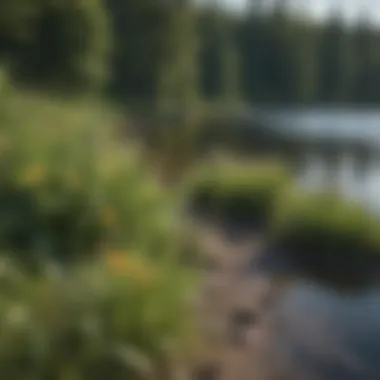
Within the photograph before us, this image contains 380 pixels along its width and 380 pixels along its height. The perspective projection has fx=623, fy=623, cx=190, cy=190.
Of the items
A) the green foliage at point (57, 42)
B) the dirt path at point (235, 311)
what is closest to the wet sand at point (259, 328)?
the dirt path at point (235, 311)

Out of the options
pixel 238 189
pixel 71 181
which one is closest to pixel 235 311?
pixel 238 189

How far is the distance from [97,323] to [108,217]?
0.19m

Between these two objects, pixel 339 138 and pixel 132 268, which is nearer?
pixel 132 268

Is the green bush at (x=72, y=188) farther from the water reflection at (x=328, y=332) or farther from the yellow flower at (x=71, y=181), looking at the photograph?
the water reflection at (x=328, y=332)

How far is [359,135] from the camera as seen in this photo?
84 centimetres

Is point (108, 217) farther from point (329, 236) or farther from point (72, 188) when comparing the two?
point (329, 236)

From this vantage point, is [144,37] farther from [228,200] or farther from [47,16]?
[228,200]

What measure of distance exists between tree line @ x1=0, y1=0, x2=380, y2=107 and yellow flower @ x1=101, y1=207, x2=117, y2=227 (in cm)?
15

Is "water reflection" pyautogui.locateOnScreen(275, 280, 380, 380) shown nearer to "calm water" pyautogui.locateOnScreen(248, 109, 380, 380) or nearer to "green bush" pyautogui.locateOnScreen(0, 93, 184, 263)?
"calm water" pyautogui.locateOnScreen(248, 109, 380, 380)

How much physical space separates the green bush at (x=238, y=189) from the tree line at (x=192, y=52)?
3.6 inches

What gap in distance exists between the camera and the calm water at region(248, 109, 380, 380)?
2.45 feet

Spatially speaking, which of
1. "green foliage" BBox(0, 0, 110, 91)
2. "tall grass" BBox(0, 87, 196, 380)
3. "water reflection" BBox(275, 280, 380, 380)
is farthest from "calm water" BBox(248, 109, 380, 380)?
"green foliage" BBox(0, 0, 110, 91)

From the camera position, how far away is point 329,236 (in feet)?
2.85

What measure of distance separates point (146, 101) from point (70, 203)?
17 centimetres
